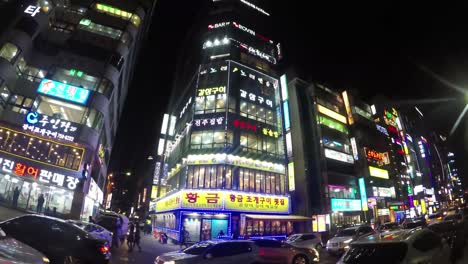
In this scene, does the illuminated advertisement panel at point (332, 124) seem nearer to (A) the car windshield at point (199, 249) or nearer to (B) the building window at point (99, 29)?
(B) the building window at point (99, 29)

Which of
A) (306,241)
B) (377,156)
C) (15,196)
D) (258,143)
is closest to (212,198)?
(258,143)

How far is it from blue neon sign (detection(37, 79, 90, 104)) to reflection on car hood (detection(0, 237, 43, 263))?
22.2 meters

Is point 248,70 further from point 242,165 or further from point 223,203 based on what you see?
point 223,203

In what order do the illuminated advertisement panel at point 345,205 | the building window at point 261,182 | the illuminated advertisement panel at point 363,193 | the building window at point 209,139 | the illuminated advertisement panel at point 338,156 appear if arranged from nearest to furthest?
the building window at point 261,182 → the building window at point 209,139 → the illuminated advertisement panel at point 345,205 → the illuminated advertisement panel at point 338,156 → the illuminated advertisement panel at point 363,193

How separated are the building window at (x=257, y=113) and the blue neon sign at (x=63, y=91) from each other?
1709cm


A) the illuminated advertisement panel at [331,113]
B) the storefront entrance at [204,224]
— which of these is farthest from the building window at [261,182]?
the illuminated advertisement panel at [331,113]

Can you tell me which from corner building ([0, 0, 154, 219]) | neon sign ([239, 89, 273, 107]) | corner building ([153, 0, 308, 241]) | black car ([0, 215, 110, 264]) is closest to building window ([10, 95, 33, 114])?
corner building ([0, 0, 154, 219])

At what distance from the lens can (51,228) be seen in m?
7.97

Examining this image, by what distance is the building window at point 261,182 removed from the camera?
2722 cm

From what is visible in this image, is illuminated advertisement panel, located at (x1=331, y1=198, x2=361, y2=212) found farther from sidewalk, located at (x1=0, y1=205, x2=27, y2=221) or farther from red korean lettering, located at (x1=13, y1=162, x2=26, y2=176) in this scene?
red korean lettering, located at (x1=13, y1=162, x2=26, y2=176)

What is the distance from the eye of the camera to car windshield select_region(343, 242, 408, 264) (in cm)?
478

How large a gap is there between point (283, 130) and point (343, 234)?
62.3ft

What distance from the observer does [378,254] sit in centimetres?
502

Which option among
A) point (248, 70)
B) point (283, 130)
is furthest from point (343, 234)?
point (248, 70)
